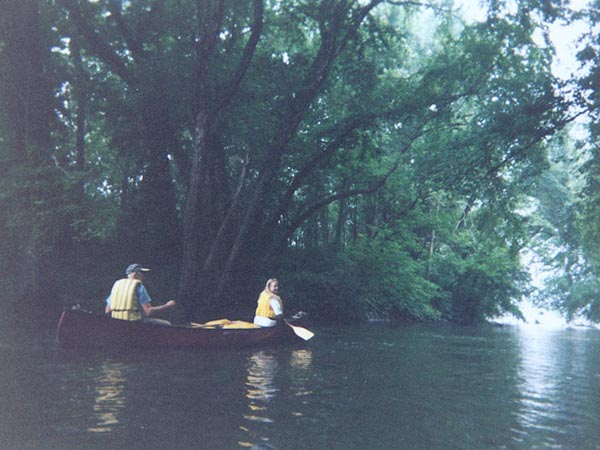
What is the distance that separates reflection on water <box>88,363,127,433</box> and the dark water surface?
16 millimetres

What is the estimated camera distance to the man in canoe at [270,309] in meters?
13.8

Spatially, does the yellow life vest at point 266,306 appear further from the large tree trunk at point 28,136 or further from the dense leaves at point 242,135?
the large tree trunk at point 28,136

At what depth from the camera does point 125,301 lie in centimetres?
1098

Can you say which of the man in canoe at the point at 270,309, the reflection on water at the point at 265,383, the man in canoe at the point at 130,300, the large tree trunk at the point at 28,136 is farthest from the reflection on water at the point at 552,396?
the large tree trunk at the point at 28,136

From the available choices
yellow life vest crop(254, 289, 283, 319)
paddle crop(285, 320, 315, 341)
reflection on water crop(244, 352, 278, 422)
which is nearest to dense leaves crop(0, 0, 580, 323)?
yellow life vest crop(254, 289, 283, 319)

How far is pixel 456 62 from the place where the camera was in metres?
17.9

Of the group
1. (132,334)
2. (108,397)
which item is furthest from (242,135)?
(108,397)

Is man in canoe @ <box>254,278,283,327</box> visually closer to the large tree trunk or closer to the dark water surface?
the dark water surface

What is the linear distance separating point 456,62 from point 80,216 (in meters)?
11.9

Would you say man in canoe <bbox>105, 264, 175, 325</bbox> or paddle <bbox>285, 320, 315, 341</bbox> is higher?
man in canoe <bbox>105, 264, 175, 325</bbox>

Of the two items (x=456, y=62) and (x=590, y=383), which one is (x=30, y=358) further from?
(x=456, y=62)

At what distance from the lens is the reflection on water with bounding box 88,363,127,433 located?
5.89 metres

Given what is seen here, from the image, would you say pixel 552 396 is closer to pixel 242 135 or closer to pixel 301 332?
pixel 301 332

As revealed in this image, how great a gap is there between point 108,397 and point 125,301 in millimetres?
3963
